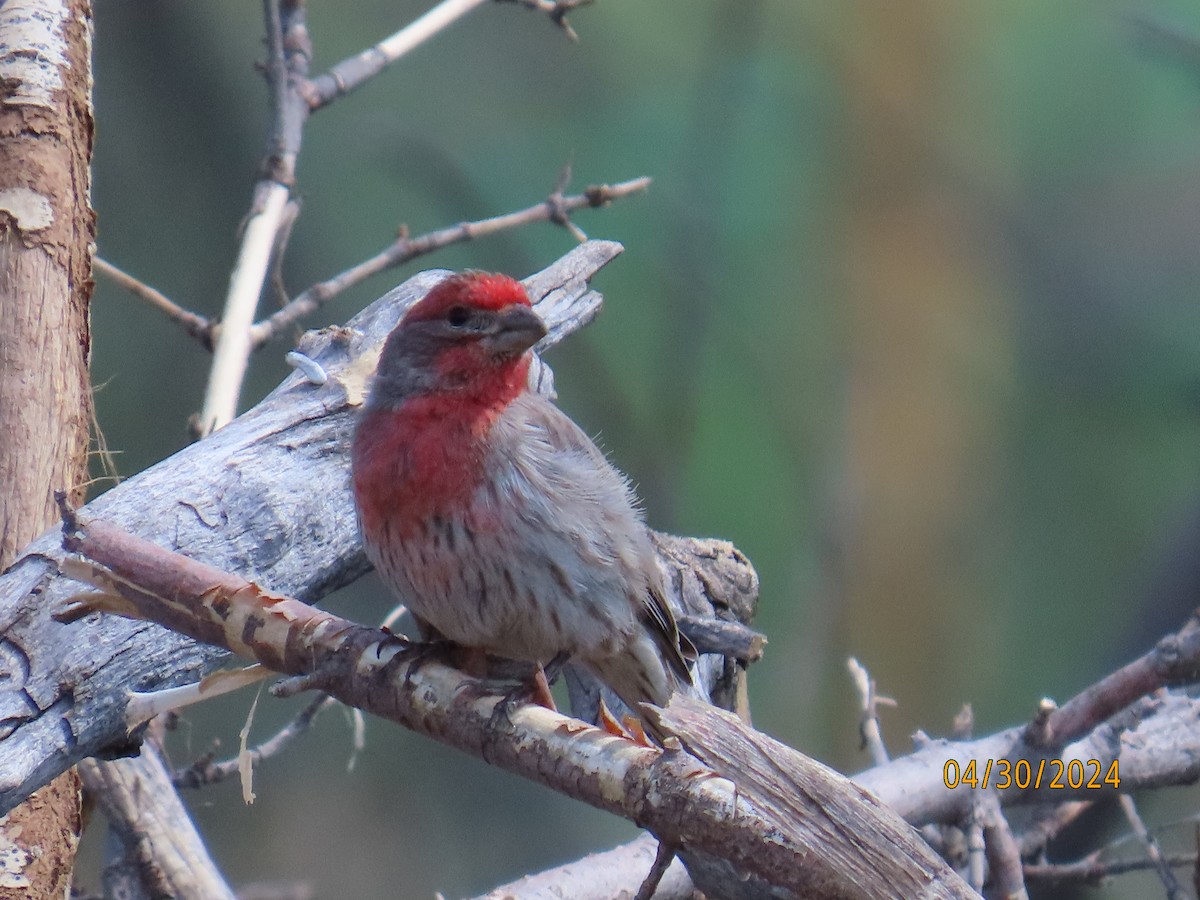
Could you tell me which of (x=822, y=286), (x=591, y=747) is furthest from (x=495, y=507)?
(x=822, y=286)

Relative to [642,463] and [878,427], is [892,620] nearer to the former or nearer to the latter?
[878,427]

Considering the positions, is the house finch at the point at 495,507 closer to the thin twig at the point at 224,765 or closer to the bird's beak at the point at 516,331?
the bird's beak at the point at 516,331

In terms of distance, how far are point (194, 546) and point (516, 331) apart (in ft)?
2.67

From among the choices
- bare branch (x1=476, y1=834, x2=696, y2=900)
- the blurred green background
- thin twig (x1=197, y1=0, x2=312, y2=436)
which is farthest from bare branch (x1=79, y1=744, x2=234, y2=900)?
the blurred green background

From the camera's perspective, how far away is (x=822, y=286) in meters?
4.69

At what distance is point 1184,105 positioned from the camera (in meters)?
4.55

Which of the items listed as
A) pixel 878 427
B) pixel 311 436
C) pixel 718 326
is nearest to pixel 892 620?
pixel 878 427

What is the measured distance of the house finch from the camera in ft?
7.64

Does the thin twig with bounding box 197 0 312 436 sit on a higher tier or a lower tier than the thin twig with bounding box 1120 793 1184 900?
higher

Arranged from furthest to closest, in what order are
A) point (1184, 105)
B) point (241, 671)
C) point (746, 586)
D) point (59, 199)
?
point (1184, 105)
point (746, 586)
point (59, 199)
point (241, 671)

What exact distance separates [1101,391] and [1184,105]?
3.84 ft

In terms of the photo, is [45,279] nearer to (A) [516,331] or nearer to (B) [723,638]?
(A) [516,331]
